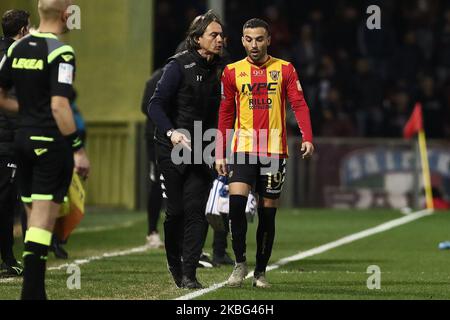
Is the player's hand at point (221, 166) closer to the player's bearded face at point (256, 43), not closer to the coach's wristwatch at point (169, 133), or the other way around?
the coach's wristwatch at point (169, 133)

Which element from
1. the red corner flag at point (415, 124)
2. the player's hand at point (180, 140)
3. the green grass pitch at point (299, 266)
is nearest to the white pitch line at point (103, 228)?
the green grass pitch at point (299, 266)

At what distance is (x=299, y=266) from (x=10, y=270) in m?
2.88

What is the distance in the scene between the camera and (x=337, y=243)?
16.2 m

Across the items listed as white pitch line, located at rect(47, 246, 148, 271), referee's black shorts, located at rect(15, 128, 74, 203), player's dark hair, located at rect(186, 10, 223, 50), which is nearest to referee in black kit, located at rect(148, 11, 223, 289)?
player's dark hair, located at rect(186, 10, 223, 50)

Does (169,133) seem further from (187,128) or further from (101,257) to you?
(101,257)

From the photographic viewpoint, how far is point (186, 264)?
1045 centimetres

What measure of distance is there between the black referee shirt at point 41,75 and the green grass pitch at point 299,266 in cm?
165

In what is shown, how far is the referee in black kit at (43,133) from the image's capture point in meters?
8.59

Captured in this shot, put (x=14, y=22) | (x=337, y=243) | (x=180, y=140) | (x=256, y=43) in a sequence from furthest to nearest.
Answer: (x=337, y=243)
(x=14, y=22)
(x=256, y=43)
(x=180, y=140)

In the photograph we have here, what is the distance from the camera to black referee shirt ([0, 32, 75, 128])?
857 cm

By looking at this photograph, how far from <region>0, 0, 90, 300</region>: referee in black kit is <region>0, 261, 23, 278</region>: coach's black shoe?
2984 millimetres

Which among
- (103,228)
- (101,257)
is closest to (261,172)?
(101,257)
